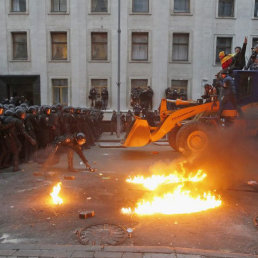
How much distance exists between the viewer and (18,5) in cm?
2234

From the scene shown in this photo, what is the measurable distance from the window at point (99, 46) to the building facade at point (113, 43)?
8 centimetres

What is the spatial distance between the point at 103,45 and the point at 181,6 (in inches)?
291

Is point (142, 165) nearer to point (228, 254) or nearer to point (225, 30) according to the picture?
point (228, 254)

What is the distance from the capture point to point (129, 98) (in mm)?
22641

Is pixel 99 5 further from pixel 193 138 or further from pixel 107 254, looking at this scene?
pixel 107 254

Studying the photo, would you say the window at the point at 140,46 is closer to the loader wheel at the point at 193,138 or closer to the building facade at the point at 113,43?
the building facade at the point at 113,43

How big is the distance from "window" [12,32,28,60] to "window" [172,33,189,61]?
41.9 feet

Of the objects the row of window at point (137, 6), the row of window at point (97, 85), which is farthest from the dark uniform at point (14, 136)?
the row of window at point (137, 6)

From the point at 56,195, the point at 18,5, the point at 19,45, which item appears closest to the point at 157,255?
the point at 56,195

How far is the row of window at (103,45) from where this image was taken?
22.5 metres

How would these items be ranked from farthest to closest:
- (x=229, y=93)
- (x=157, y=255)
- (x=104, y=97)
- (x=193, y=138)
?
(x=104, y=97), (x=193, y=138), (x=229, y=93), (x=157, y=255)

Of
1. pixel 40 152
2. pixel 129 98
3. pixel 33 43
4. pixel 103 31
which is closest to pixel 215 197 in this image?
pixel 40 152

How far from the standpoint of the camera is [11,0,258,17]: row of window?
2222 cm

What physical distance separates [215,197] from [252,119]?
14.4 feet
